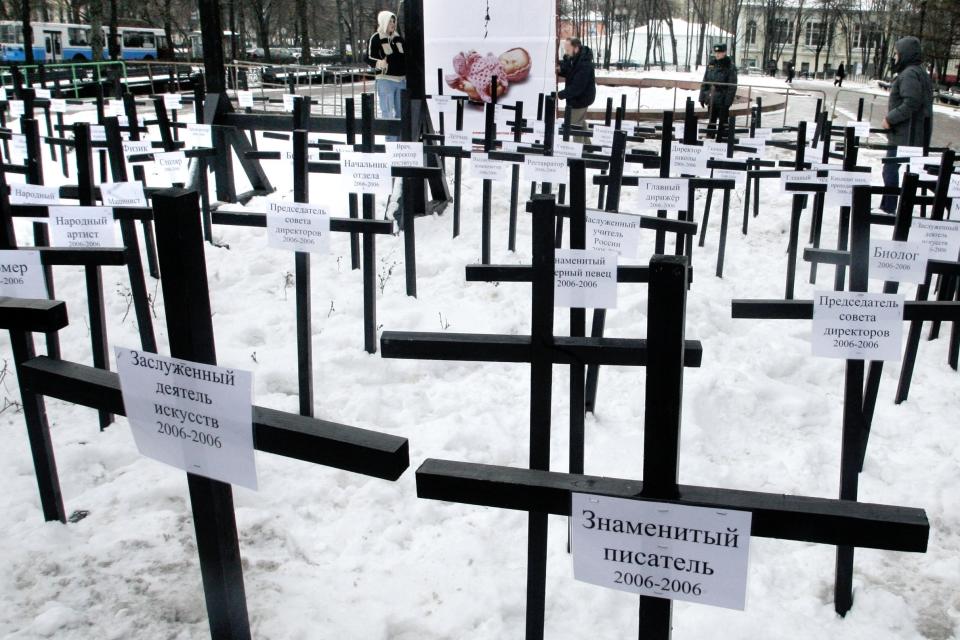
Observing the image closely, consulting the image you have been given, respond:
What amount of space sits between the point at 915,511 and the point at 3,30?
43693 mm

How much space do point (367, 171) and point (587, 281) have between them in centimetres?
246

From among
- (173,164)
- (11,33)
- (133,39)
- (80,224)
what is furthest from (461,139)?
(133,39)

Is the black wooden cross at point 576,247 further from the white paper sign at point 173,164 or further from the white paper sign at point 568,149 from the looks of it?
the white paper sign at point 173,164

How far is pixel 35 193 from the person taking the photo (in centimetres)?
363

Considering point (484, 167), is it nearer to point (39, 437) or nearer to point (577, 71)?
point (39, 437)

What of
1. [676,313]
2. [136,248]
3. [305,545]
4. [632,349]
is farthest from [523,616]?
[136,248]

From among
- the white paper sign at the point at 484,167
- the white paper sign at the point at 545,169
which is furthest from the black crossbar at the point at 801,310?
the white paper sign at the point at 484,167

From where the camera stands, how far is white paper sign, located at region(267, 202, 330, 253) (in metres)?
3.63

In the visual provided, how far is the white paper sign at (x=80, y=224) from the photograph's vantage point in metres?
3.20

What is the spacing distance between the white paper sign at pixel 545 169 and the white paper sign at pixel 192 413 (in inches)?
154

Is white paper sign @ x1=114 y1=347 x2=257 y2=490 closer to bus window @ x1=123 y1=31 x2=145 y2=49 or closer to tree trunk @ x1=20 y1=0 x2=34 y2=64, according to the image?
tree trunk @ x1=20 y1=0 x2=34 y2=64

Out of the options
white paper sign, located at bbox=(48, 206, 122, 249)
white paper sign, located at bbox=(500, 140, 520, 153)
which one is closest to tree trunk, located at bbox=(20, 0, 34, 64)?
white paper sign, located at bbox=(500, 140, 520, 153)

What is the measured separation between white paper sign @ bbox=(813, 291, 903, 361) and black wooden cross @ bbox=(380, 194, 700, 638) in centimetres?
77

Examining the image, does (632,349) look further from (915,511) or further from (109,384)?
(109,384)
